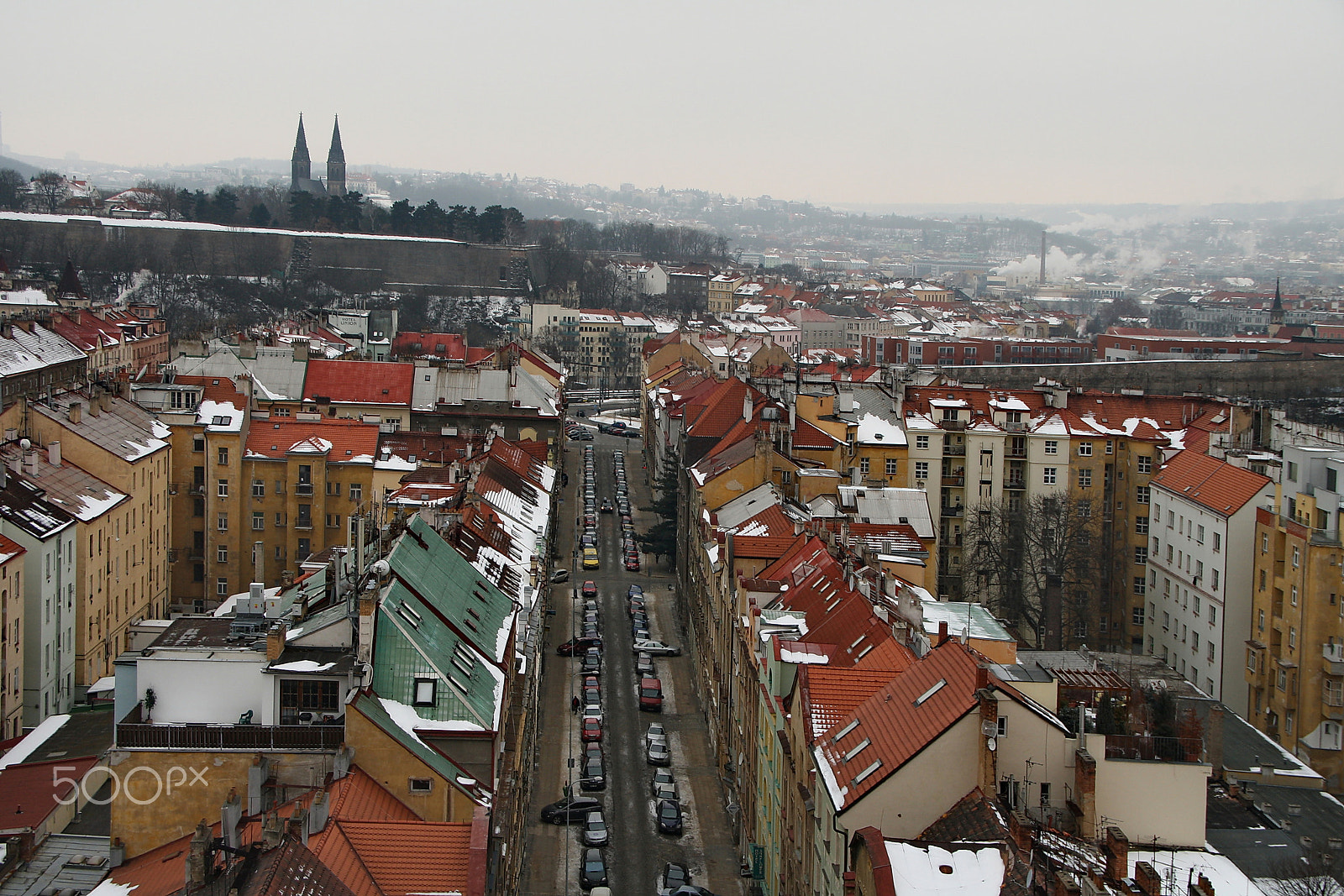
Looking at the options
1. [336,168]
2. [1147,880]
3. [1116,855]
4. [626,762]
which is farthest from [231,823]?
[336,168]

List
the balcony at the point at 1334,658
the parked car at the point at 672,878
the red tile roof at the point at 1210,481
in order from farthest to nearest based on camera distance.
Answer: the red tile roof at the point at 1210,481, the balcony at the point at 1334,658, the parked car at the point at 672,878

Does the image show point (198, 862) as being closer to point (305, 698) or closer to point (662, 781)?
point (305, 698)

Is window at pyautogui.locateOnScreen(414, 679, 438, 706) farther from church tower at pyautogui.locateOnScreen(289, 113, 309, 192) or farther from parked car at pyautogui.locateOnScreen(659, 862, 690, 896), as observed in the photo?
church tower at pyautogui.locateOnScreen(289, 113, 309, 192)

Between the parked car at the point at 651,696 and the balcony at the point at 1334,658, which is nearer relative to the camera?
the balcony at the point at 1334,658

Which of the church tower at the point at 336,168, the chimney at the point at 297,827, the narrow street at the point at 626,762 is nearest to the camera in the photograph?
the chimney at the point at 297,827

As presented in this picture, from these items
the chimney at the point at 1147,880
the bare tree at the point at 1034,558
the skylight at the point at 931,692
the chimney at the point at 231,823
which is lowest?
the bare tree at the point at 1034,558

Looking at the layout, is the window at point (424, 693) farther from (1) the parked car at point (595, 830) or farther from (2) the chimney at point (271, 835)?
(1) the parked car at point (595, 830)

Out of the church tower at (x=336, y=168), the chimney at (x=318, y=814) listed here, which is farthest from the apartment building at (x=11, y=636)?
the church tower at (x=336, y=168)
